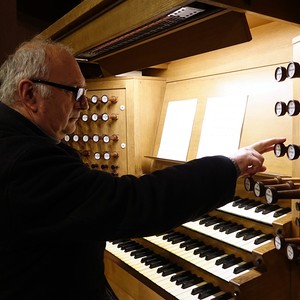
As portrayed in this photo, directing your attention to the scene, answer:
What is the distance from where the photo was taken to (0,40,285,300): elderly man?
100 centimetres

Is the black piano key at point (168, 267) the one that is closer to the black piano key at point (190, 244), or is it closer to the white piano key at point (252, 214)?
the black piano key at point (190, 244)

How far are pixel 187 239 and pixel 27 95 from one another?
1.27 metres

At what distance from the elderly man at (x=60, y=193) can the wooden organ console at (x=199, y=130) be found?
39 cm

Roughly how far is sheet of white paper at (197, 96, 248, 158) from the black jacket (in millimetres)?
929

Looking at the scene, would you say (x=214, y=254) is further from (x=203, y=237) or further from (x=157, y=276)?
(x=157, y=276)

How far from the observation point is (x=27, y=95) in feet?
3.96

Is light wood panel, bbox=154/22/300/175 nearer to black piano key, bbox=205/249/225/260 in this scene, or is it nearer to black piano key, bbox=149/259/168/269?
black piano key, bbox=205/249/225/260

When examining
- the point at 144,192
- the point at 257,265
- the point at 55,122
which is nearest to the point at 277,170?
the point at 257,265

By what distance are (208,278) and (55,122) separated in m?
1.02

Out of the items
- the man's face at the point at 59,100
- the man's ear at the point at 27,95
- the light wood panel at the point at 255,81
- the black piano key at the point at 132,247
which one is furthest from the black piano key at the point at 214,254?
the man's ear at the point at 27,95

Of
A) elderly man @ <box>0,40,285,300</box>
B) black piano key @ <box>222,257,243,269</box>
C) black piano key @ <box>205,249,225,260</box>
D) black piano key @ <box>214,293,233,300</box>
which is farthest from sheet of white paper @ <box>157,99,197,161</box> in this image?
elderly man @ <box>0,40,285,300</box>

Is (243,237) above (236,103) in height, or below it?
below

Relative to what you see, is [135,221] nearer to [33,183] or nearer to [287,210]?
[33,183]

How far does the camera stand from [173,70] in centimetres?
276
